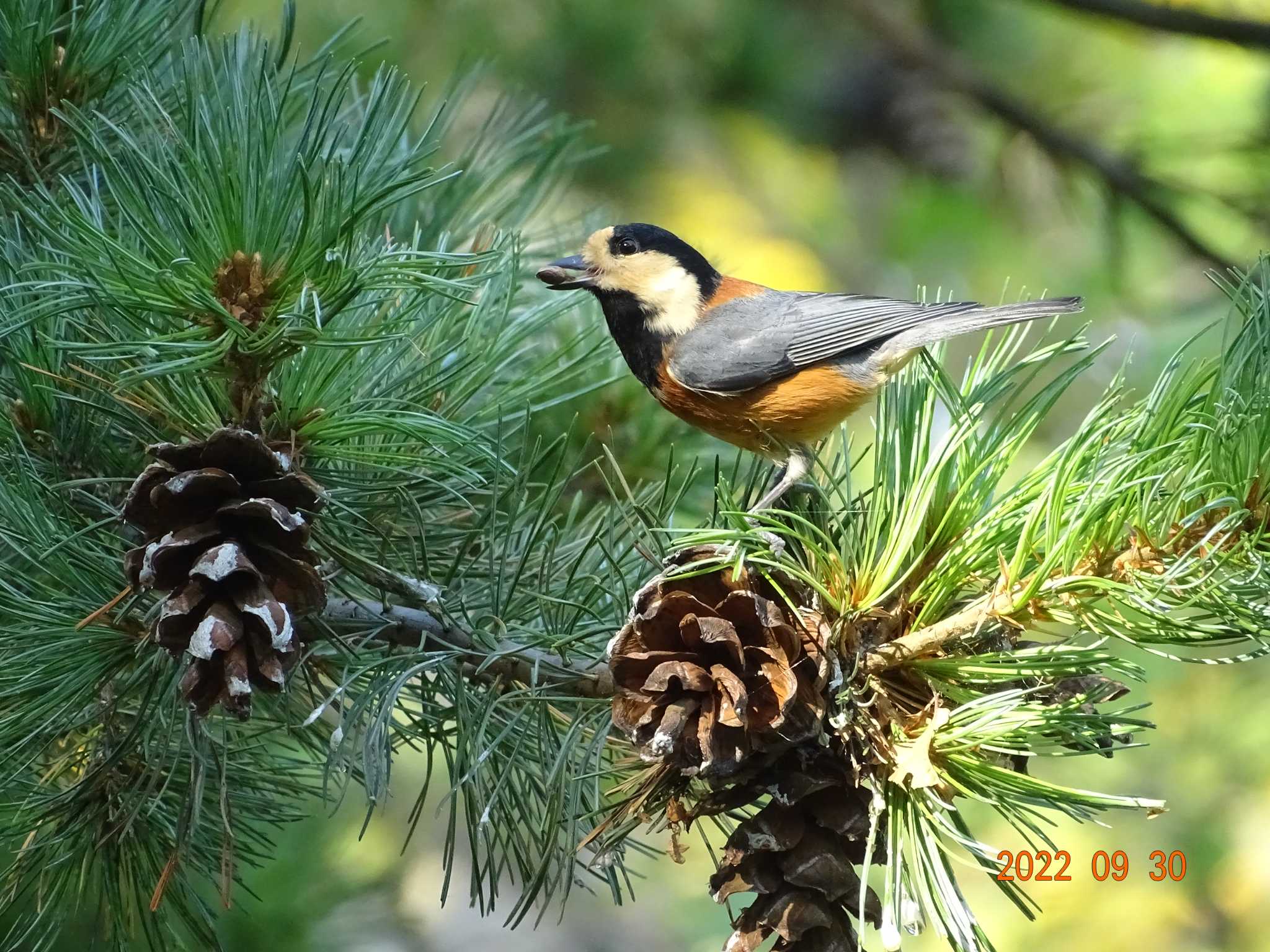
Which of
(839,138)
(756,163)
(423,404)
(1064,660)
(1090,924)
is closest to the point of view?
(1064,660)

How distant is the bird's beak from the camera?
2.02 metres

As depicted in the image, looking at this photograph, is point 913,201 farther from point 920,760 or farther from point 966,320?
point 920,760

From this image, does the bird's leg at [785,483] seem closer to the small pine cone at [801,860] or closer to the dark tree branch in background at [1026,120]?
the small pine cone at [801,860]

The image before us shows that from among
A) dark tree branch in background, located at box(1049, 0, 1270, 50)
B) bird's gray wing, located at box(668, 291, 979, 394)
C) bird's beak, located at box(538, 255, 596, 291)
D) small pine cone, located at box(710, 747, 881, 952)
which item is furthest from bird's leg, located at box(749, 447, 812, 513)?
dark tree branch in background, located at box(1049, 0, 1270, 50)

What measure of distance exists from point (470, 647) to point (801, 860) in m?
A: 0.46

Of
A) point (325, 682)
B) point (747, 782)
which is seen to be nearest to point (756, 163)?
point (325, 682)

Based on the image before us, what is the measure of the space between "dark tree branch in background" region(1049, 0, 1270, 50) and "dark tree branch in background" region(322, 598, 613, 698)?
223 centimetres

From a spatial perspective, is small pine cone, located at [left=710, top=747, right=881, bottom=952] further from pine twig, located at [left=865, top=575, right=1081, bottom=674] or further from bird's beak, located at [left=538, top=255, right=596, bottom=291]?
bird's beak, located at [left=538, top=255, right=596, bottom=291]

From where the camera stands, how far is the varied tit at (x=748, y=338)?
2.09 meters

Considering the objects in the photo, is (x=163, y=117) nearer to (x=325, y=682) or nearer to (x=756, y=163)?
(x=325, y=682)

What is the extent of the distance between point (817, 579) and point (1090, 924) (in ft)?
7.79

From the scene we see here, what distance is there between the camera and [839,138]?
17.5 ft

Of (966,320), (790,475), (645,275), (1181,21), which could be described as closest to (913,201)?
(1181,21)

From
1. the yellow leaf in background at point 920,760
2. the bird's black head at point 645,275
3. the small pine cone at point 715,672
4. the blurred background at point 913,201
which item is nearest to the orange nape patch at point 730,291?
the bird's black head at point 645,275
